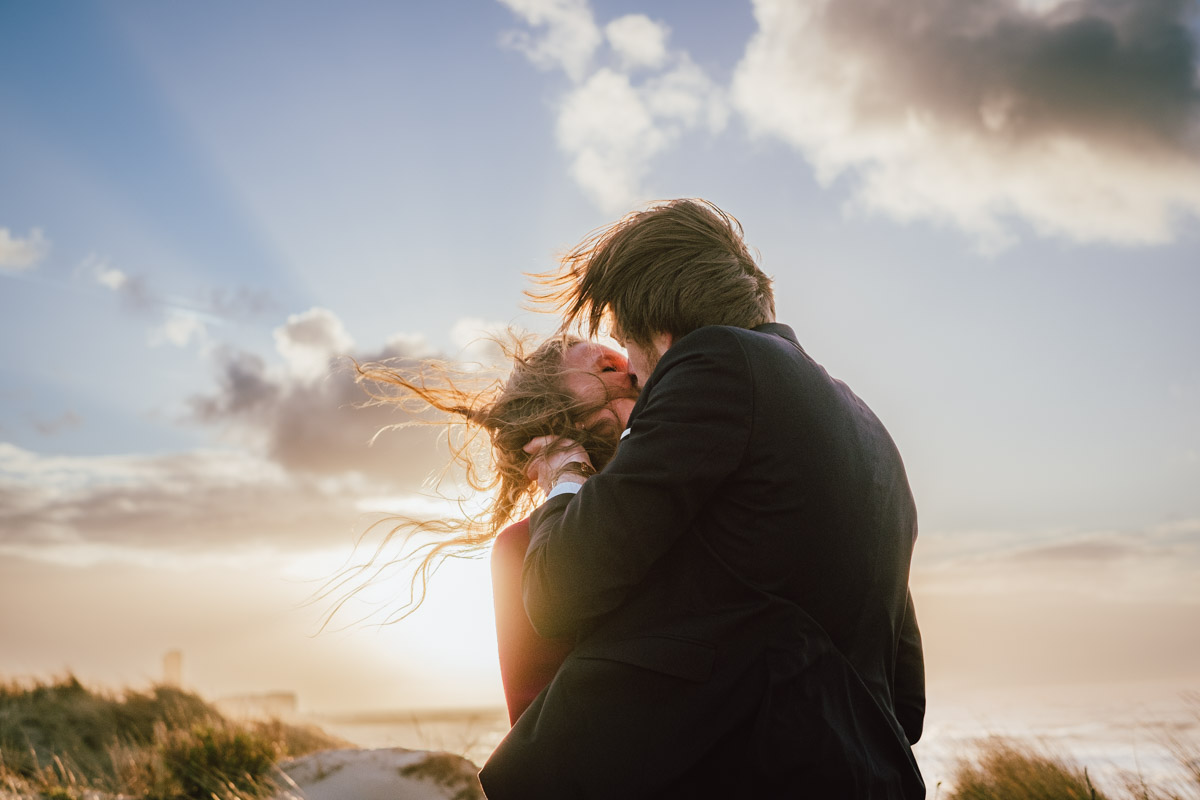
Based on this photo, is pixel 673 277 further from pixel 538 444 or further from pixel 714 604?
pixel 714 604

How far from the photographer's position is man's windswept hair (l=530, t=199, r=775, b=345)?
88.3 inches

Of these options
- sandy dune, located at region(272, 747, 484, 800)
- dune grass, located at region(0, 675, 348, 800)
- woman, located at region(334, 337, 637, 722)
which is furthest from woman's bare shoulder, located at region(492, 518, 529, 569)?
dune grass, located at region(0, 675, 348, 800)

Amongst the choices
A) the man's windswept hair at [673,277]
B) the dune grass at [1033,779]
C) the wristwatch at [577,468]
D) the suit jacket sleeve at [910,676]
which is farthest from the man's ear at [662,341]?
the dune grass at [1033,779]

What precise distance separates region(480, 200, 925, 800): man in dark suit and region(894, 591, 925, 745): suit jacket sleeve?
1.77ft

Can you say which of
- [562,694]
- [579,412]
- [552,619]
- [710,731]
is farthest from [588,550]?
[579,412]

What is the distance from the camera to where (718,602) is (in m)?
1.76

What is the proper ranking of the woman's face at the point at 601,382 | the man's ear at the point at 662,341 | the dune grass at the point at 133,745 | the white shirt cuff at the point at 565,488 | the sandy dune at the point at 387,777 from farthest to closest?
the dune grass at the point at 133,745
the sandy dune at the point at 387,777
the woman's face at the point at 601,382
the man's ear at the point at 662,341
the white shirt cuff at the point at 565,488

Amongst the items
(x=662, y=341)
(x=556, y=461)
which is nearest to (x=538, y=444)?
(x=556, y=461)

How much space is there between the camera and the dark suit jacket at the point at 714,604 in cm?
172

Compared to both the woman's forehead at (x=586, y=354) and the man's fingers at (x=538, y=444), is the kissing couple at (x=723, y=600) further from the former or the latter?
the woman's forehead at (x=586, y=354)

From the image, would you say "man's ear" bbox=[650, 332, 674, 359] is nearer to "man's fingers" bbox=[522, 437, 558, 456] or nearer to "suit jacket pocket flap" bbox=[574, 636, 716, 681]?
"man's fingers" bbox=[522, 437, 558, 456]

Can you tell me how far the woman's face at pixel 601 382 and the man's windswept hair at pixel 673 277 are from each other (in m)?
0.30

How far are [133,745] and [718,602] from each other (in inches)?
325

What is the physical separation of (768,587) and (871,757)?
426 mm
